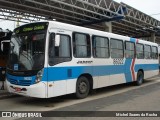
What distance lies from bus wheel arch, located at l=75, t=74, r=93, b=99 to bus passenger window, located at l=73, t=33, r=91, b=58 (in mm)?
890

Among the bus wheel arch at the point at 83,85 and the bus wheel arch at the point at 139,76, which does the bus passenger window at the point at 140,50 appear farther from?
the bus wheel arch at the point at 83,85

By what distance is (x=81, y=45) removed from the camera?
34.0ft

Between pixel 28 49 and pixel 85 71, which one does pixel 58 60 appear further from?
pixel 85 71

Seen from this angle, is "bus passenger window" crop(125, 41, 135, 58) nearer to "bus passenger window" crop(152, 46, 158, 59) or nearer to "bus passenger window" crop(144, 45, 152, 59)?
"bus passenger window" crop(144, 45, 152, 59)

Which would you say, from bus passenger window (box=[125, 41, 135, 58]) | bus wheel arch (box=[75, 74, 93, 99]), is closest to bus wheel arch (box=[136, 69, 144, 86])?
bus passenger window (box=[125, 41, 135, 58])

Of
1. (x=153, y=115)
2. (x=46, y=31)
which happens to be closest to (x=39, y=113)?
(x=46, y=31)

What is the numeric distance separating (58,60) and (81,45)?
1.60 meters

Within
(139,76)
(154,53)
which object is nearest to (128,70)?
(139,76)

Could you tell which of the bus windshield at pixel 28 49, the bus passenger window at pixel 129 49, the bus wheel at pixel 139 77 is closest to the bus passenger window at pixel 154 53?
the bus wheel at pixel 139 77

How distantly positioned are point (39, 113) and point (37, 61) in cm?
182

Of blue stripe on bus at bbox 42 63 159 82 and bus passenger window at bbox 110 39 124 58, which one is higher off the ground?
bus passenger window at bbox 110 39 124 58

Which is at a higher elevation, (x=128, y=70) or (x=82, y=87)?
(x=128, y=70)

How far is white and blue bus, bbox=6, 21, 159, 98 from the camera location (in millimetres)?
8703

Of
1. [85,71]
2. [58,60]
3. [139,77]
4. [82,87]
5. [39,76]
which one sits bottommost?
[82,87]
